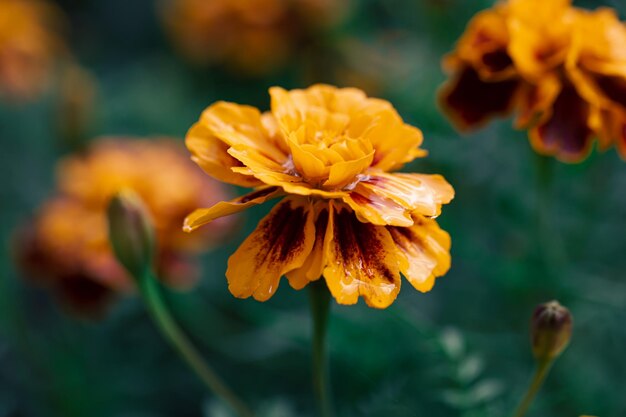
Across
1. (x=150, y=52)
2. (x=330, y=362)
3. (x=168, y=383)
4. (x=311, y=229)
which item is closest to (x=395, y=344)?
(x=330, y=362)

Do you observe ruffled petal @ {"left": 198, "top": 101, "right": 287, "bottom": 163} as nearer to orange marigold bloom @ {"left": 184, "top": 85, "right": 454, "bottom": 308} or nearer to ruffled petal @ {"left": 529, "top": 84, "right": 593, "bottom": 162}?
orange marigold bloom @ {"left": 184, "top": 85, "right": 454, "bottom": 308}

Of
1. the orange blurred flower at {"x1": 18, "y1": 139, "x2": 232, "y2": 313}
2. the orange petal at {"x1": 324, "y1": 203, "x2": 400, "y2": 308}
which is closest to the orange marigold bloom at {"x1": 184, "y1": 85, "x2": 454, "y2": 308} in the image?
the orange petal at {"x1": 324, "y1": 203, "x2": 400, "y2": 308}

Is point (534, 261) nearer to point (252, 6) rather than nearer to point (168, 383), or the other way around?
point (168, 383)

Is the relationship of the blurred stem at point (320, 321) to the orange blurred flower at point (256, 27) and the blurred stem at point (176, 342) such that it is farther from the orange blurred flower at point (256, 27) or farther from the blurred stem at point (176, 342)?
the orange blurred flower at point (256, 27)

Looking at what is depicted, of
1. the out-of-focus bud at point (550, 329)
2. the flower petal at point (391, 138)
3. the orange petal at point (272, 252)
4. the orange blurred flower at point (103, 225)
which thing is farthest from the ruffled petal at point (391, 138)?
the orange blurred flower at point (103, 225)

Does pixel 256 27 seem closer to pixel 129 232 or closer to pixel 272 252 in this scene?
pixel 129 232

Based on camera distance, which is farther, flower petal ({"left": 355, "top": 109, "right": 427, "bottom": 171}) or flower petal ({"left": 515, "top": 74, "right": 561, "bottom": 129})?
flower petal ({"left": 515, "top": 74, "right": 561, "bottom": 129})

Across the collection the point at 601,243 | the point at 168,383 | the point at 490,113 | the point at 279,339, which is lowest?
the point at 168,383
